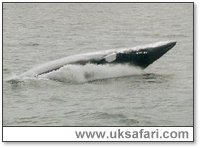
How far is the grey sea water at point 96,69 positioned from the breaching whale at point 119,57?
0.18 metres

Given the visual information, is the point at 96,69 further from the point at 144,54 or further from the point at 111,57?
the point at 144,54

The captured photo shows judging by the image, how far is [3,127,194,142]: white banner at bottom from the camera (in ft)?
59.7

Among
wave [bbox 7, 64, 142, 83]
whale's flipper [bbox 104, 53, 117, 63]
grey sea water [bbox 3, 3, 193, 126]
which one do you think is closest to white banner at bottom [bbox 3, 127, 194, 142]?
grey sea water [bbox 3, 3, 193, 126]

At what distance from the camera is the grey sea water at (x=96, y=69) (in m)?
18.6

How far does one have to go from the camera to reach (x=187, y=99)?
61.9 ft

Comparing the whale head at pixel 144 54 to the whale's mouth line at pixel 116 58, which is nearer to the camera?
the whale's mouth line at pixel 116 58

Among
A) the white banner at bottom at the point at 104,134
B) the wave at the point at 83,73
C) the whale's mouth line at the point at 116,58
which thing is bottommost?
the white banner at bottom at the point at 104,134

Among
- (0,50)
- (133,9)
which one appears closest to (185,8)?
(133,9)

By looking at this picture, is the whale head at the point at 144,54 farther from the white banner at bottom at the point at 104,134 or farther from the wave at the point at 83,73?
the white banner at bottom at the point at 104,134

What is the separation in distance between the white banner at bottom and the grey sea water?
206 mm

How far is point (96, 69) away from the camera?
20359mm

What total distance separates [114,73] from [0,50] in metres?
3.90

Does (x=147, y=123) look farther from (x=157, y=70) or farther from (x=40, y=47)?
(x=40, y=47)

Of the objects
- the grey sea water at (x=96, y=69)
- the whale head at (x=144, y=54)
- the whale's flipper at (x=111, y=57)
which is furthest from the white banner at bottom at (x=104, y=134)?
the whale head at (x=144, y=54)
